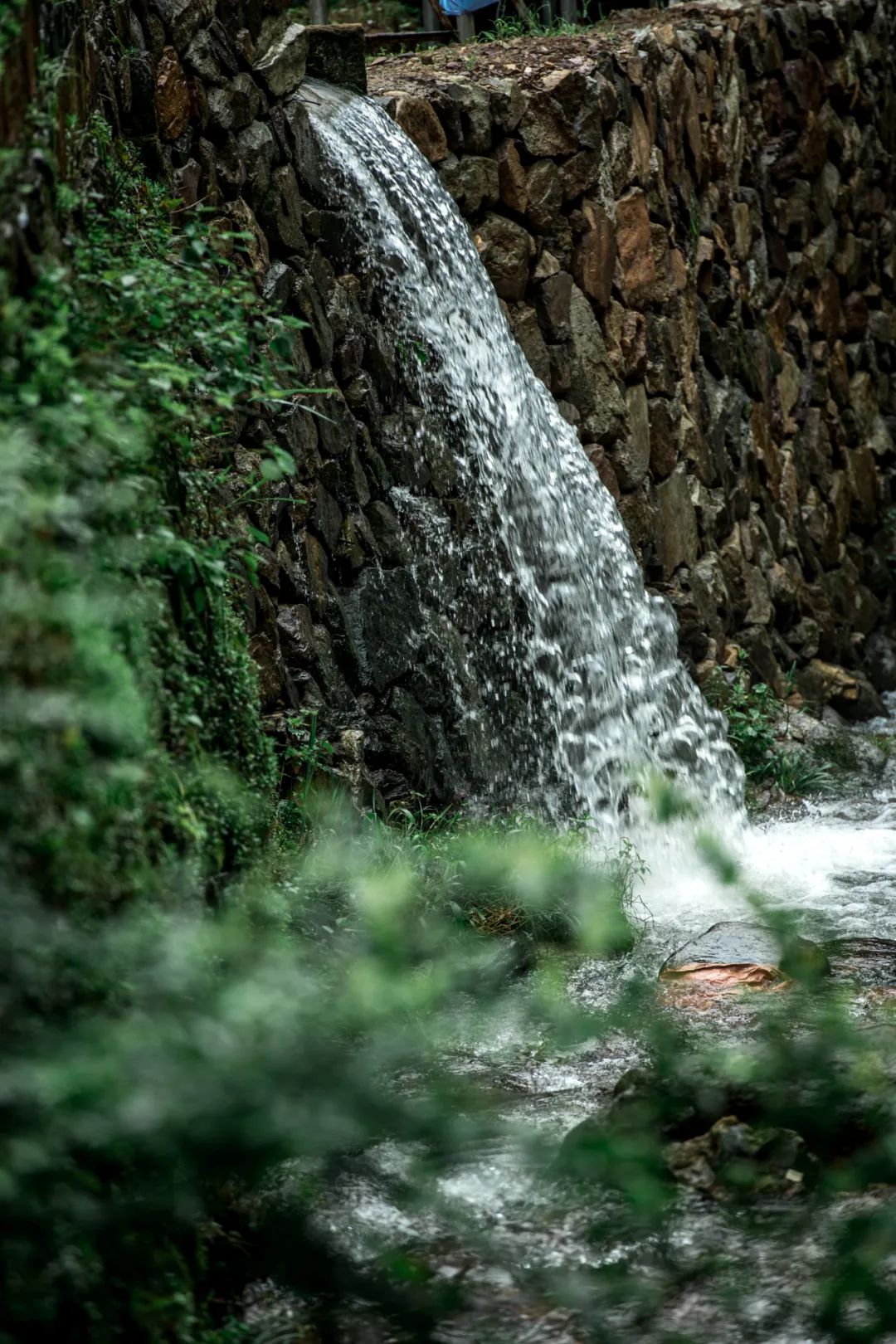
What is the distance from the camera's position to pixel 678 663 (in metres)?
6.02

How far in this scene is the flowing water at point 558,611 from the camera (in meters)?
4.90

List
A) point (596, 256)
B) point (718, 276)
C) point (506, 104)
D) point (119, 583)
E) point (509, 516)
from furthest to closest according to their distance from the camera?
1. point (718, 276)
2. point (596, 256)
3. point (506, 104)
4. point (509, 516)
5. point (119, 583)

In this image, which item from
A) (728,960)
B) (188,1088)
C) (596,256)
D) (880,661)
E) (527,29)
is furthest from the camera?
(880,661)

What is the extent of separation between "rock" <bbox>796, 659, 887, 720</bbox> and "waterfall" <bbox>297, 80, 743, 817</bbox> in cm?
195

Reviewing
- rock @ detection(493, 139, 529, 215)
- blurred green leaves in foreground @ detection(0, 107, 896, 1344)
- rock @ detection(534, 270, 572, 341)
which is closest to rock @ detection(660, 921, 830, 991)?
blurred green leaves in foreground @ detection(0, 107, 896, 1344)

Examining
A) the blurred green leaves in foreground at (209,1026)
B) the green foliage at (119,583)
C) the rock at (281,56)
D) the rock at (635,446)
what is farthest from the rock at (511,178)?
the blurred green leaves in foreground at (209,1026)

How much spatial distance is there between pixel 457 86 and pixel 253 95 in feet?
4.72

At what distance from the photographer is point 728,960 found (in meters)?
3.98

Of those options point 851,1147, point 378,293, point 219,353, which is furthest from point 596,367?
point 851,1147

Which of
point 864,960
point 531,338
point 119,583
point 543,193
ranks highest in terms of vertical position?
point 543,193

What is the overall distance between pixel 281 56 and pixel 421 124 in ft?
3.33

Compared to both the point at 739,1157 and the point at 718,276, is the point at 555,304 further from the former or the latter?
the point at 739,1157

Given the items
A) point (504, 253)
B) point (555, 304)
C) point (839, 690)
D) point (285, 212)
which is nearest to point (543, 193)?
point (504, 253)

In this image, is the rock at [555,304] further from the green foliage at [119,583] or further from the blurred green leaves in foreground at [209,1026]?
the blurred green leaves in foreground at [209,1026]
